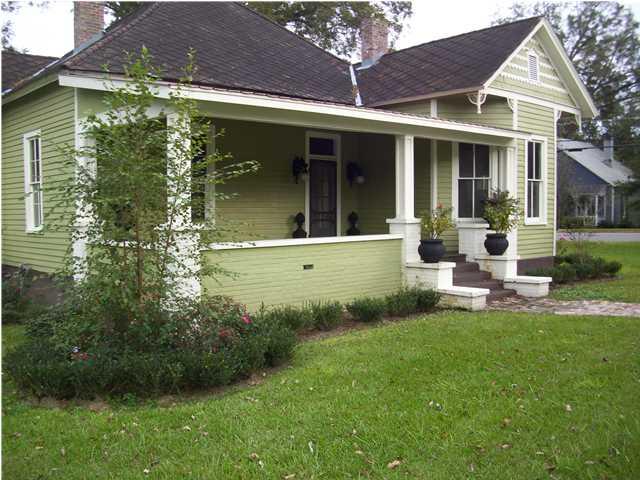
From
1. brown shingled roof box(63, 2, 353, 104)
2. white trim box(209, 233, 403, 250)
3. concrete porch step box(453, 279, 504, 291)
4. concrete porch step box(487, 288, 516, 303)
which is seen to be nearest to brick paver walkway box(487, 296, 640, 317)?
concrete porch step box(487, 288, 516, 303)

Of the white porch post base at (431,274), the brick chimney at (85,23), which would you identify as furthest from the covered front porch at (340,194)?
the brick chimney at (85,23)

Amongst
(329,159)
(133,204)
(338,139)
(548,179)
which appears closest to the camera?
(133,204)

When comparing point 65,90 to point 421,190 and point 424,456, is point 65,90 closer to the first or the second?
point 421,190

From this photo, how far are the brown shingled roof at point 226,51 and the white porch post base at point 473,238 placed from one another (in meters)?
3.72

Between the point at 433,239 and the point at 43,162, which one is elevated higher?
the point at 43,162

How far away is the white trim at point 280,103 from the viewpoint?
7.23 metres

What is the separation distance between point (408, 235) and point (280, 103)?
134 inches

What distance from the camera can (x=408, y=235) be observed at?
33.2 ft

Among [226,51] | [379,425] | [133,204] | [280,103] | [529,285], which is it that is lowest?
[379,425]

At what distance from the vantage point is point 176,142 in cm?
588

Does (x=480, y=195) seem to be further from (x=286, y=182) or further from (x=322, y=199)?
(x=286, y=182)

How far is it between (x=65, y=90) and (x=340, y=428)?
7473 millimetres

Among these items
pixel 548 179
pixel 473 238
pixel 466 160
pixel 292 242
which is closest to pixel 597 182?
pixel 548 179

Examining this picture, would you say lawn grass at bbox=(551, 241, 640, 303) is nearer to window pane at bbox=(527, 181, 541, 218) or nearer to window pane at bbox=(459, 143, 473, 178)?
window pane at bbox=(527, 181, 541, 218)
